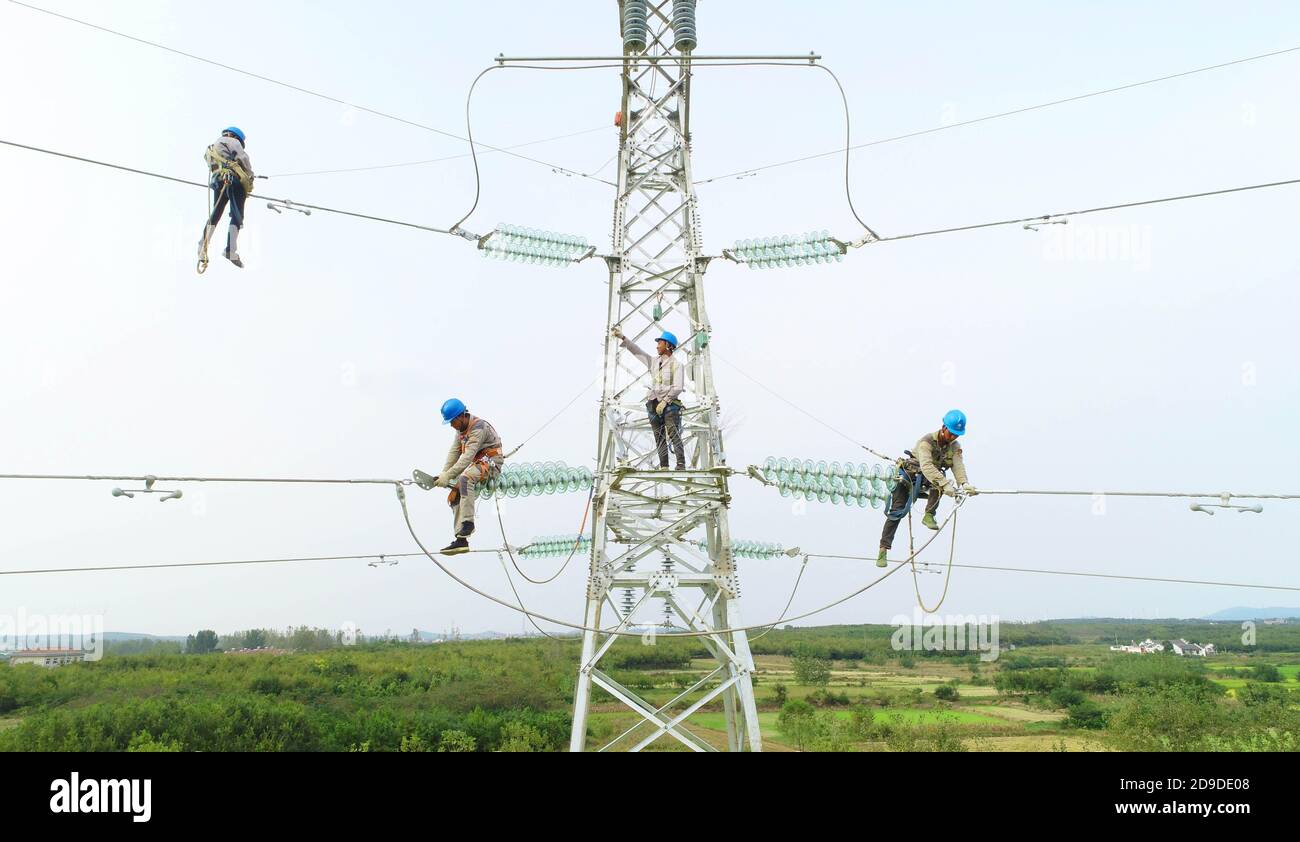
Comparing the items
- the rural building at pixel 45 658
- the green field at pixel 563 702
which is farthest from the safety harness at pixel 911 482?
the rural building at pixel 45 658

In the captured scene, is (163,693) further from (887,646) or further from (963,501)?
(887,646)

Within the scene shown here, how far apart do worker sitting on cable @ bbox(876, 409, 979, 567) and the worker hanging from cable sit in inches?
280

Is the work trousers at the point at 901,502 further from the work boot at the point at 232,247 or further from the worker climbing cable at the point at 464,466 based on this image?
the work boot at the point at 232,247

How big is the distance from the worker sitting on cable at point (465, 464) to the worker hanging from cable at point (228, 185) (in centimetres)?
260

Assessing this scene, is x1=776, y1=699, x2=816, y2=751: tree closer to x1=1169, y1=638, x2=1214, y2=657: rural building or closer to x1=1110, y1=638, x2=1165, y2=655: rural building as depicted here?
x1=1110, y1=638, x2=1165, y2=655: rural building

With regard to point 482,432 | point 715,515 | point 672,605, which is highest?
point 482,432

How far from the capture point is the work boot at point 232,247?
7336mm

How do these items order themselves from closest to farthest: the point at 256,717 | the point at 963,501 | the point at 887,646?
1. the point at 963,501
2. the point at 256,717
3. the point at 887,646

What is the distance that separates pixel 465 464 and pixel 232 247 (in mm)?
3069

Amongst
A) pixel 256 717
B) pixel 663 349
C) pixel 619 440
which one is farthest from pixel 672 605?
pixel 256 717

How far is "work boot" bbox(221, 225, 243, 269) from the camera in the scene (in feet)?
24.1

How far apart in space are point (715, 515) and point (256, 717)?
147 ft

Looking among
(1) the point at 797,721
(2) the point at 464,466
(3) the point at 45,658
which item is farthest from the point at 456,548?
(3) the point at 45,658
